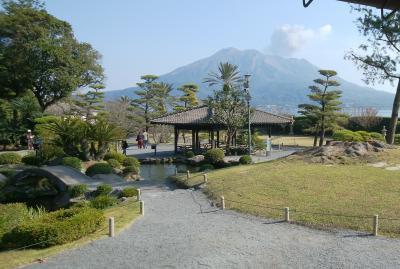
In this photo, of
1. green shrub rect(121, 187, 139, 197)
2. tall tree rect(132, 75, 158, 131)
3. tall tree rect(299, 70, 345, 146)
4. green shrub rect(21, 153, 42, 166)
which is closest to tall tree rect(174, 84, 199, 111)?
tall tree rect(132, 75, 158, 131)

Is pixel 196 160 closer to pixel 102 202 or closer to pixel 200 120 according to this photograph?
pixel 200 120

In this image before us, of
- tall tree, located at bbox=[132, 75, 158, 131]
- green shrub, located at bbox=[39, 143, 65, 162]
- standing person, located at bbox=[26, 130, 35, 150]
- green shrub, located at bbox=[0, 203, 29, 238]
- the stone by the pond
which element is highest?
tall tree, located at bbox=[132, 75, 158, 131]

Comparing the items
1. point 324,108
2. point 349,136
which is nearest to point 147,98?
point 324,108

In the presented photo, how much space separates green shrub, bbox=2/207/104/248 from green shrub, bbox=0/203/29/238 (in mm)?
1075

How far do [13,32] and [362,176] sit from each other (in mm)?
32827

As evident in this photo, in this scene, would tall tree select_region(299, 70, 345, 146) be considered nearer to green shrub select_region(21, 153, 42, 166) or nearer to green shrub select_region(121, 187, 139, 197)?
green shrub select_region(21, 153, 42, 166)

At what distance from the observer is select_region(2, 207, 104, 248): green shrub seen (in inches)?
408

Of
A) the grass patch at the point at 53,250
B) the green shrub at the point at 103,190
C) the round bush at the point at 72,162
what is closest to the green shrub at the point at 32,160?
the round bush at the point at 72,162

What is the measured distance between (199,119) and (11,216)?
71.4 ft

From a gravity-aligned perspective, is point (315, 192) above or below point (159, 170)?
above

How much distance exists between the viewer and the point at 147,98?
50125mm

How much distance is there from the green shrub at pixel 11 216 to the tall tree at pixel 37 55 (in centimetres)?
2570

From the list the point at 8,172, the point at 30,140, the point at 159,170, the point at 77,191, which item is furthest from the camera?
the point at 30,140

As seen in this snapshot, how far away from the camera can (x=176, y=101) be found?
2078 inches
